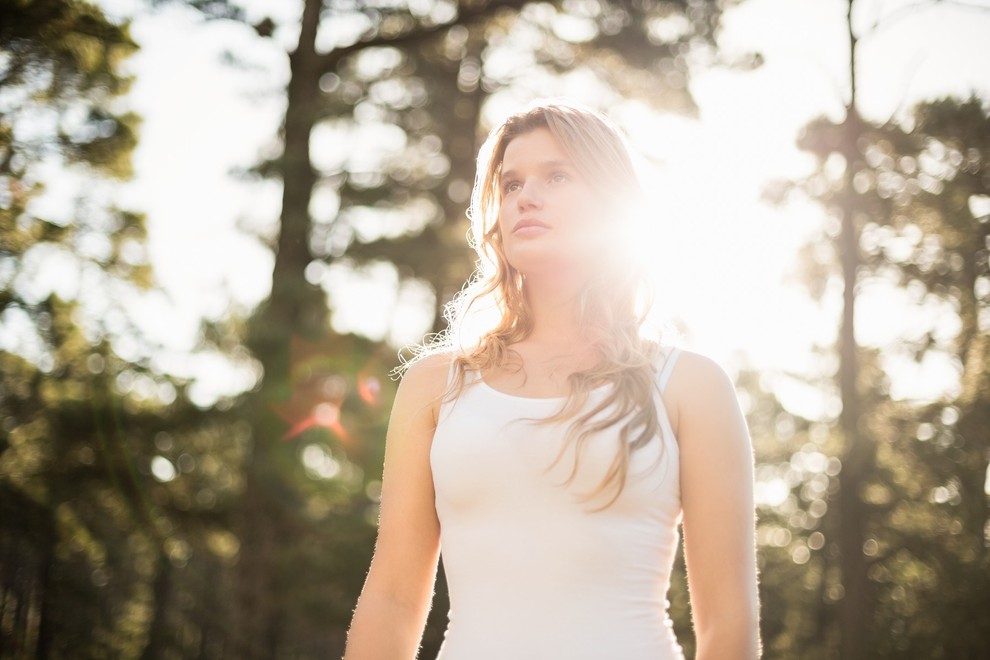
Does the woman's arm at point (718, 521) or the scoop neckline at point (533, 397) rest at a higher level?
the scoop neckline at point (533, 397)

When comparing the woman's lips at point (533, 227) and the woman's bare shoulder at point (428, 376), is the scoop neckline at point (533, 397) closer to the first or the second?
the woman's bare shoulder at point (428, 376)

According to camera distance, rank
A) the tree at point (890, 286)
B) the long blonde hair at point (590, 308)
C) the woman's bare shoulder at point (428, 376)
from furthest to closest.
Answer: the tree at point (890, 286)
the woman's bare shoulder at point (428, 376)
the long blonde hair at point (590, 308)

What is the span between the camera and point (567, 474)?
224 cm

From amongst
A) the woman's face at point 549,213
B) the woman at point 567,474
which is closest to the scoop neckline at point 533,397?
the woman at point 567,474

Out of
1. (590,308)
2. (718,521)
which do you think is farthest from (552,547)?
(590,308)

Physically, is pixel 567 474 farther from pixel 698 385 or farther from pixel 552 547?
pixel 698 385

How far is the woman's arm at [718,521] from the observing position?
2.17 metres

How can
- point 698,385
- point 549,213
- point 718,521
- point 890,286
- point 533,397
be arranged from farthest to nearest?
point 890,286 < point 549,213 < point 533,397 < point 698,385 < point 718,521

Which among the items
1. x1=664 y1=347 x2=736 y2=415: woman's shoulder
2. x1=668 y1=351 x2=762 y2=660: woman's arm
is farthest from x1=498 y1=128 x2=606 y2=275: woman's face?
x1=668 y1=351 x2=762 y2=660: woman's arm

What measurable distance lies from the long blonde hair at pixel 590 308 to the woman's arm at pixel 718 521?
100 millimetres

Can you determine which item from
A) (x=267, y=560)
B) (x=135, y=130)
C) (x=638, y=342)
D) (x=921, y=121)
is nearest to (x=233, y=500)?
(x=267, y=560)

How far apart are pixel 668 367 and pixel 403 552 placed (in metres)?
0.76

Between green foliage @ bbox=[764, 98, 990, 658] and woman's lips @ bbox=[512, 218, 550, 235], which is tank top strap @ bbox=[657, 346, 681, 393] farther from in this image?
green foliage @ bbox=[764, 98, 990, 658]

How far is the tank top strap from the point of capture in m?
2.35
